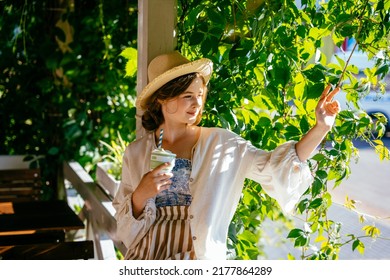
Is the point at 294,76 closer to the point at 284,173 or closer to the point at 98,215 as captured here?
the point at 284,173

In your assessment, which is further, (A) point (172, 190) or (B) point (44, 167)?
(B) point (44, 167)

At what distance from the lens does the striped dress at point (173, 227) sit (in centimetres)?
194

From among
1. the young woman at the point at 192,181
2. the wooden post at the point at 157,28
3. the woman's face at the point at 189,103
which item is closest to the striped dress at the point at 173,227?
the young woman at the point at 192,181

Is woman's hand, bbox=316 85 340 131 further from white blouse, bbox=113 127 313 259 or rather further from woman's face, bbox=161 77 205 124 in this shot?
woman's face, bbox=161 77 205 124

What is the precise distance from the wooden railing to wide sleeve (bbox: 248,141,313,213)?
0.87 metres

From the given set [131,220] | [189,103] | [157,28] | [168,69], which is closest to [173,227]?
[131,220]

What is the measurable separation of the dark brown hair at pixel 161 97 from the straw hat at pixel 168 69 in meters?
0.01

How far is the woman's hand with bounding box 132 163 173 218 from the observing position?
5.90 ft

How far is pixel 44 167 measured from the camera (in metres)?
4.61

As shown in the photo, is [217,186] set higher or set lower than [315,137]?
lower

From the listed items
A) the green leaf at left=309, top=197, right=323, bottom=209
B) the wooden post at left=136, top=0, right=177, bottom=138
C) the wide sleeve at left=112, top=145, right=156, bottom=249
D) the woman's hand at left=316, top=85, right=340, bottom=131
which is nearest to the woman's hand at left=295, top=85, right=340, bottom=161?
the woman's hand at left=316, top=85, right=340, bottom=131

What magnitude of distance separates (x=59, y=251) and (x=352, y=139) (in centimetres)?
113
